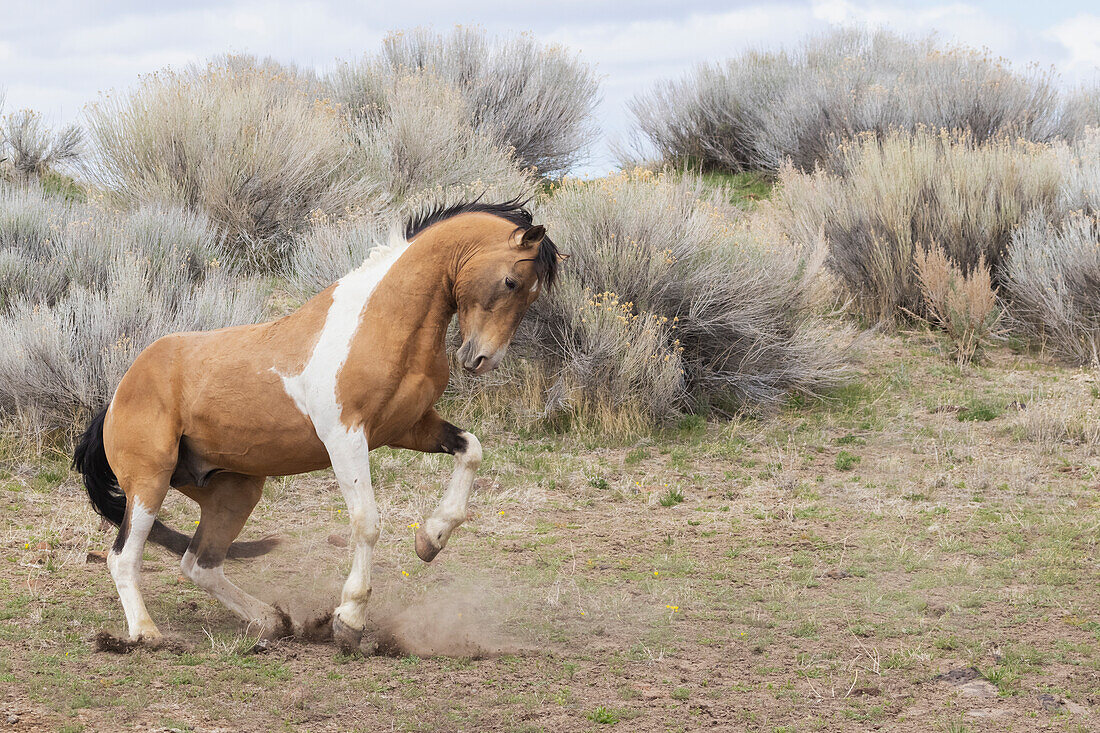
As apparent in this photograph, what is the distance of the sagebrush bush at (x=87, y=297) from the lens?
8.83m

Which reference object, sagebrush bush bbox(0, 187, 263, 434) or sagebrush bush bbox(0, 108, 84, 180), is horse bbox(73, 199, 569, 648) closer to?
sagebrush bush bbox(0, 187, 263, 434)

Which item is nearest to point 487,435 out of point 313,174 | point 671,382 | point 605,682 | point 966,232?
point 671,382

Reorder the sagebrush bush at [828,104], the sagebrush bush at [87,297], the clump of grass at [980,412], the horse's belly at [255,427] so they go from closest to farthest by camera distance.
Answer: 1. the horse's belly at [255,427]
2. the sagebrush bush at [87,297]
3. the clump of grass at [980,412]
4. the sagebrush bush at [828,104]

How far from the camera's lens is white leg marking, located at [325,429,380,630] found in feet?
15.2

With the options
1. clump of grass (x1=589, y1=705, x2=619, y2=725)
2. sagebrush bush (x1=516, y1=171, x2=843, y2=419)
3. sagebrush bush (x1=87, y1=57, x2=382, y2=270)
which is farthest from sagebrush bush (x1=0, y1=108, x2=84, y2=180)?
clump of grass (x1=589, y1=705, x2=619, y2=725)

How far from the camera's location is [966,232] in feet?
44.0

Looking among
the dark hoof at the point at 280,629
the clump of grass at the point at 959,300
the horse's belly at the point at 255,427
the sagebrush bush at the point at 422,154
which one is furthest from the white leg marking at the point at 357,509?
the sagebrush bush at the point at 422,154

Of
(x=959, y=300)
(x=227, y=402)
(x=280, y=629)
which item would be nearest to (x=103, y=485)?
(x=227, y=402)

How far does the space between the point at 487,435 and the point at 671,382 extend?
1.82 meters

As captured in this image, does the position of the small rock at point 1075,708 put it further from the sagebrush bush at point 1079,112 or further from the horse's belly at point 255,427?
the sagebrush bush at point 1079,112

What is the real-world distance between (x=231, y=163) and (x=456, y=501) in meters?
10.2

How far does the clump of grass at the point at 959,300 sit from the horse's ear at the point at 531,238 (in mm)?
8660

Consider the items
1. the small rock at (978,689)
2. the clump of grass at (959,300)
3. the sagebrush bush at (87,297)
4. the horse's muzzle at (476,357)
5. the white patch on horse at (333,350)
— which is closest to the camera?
the small rock at (978,689)

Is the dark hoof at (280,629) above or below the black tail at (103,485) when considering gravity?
below
